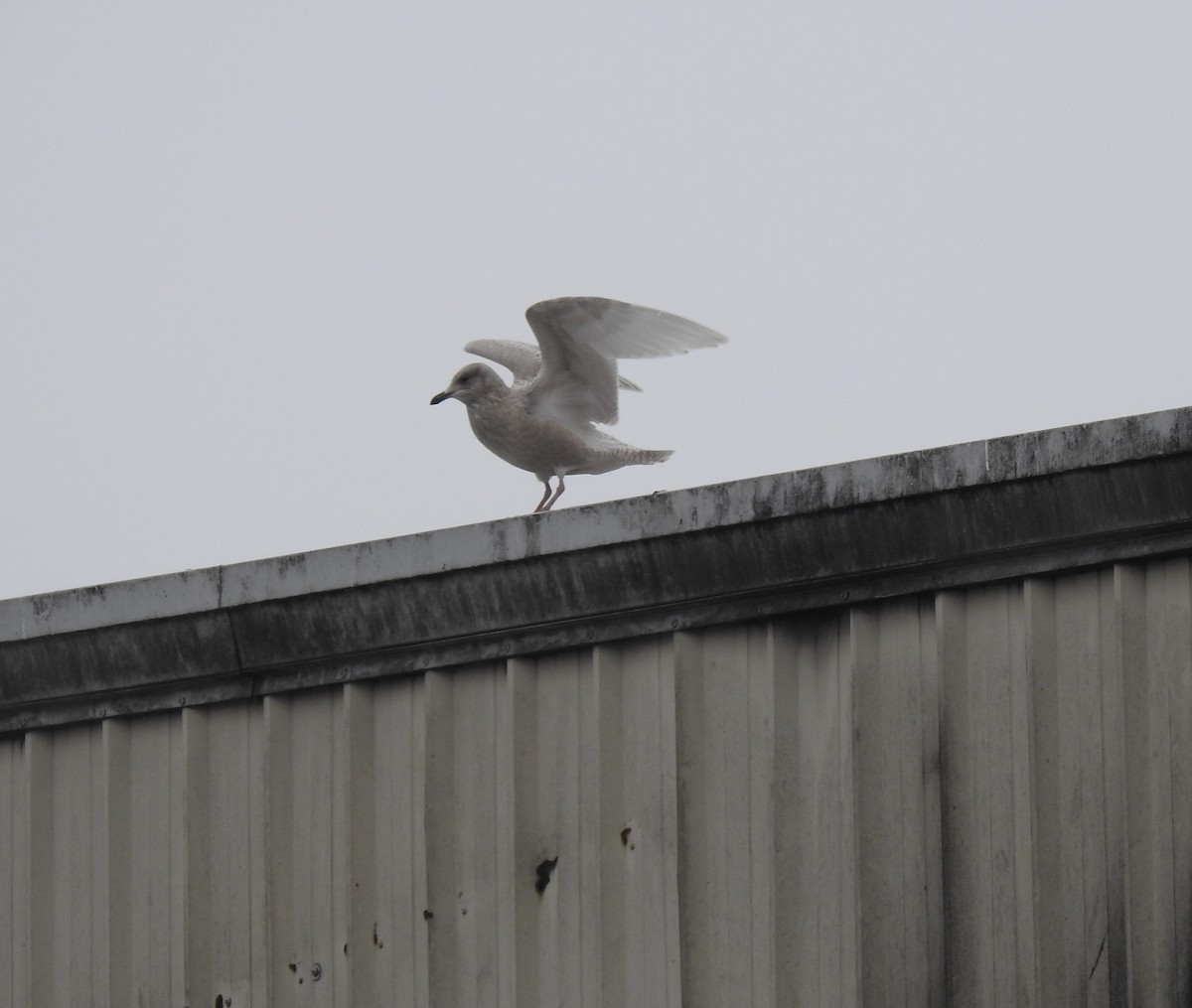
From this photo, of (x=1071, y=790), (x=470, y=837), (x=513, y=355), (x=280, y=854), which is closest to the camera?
(x=1071, y=790)

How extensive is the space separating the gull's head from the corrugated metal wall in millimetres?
2445

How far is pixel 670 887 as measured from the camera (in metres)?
4.22

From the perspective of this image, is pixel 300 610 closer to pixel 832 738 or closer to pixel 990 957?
pixel 832 738

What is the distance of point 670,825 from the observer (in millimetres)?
4242

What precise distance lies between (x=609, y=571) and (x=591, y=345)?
102 inches

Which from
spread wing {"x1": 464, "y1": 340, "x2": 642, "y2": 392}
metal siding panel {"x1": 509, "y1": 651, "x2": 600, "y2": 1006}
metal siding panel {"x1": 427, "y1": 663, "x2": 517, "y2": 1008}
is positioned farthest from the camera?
spread wing {"x1": 464, "y1": 340, "x2": 642, "y2": 392}

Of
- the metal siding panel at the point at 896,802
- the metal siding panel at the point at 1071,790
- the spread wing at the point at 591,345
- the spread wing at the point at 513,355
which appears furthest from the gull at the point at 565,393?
the metal siding panel at the point at 1071,790

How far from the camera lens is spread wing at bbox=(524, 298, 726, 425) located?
21.4 ft

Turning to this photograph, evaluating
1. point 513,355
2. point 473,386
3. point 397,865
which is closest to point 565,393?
point 473,386

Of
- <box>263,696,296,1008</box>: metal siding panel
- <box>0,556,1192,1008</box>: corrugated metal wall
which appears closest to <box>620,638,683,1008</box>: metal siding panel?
<box>0,556,1192,1008</box>: corrugated metal wall

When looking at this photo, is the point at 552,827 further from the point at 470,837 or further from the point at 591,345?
the point at 591,345

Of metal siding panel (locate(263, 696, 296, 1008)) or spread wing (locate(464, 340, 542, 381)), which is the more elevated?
spread wing (locate(464, 340, 542, 381))

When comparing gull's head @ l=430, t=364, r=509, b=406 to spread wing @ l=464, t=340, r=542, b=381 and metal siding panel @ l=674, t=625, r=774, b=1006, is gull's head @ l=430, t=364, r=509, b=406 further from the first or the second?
metal siding panel @ l=674, t=625, r=774, b=1006

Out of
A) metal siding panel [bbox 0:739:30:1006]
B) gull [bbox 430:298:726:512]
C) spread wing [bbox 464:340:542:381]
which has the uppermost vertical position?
spread wing [bbox 464:340:542:381]
